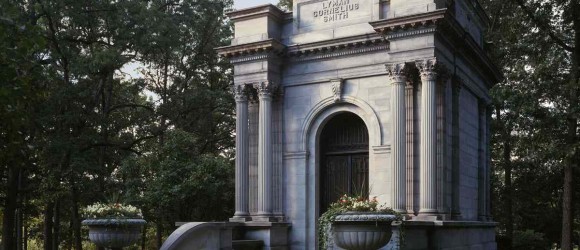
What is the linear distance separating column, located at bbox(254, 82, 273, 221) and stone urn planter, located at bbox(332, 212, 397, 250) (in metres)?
5.67

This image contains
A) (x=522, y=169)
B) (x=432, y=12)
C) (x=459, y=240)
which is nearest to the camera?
(x=432, y=12)

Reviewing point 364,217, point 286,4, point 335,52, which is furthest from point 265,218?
point 286,4

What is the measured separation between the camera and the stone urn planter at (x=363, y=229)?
12766 millimetres

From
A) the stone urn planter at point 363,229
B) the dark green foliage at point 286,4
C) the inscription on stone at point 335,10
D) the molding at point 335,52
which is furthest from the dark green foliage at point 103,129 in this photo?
the stone urn planter at point 363,229

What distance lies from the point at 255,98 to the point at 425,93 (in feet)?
17.9

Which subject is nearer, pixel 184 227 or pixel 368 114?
pixel 184 227

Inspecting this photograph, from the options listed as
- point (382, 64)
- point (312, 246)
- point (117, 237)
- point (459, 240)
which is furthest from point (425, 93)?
point (117, 237)

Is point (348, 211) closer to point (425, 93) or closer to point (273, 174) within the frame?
point (425, 93)

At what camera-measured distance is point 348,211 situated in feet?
43.1

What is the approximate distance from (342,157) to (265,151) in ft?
7.30

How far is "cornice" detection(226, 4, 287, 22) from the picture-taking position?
18845 mm

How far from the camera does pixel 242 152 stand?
754 inches

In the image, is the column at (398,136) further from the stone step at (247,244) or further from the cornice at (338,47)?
the stone step at (247,244)

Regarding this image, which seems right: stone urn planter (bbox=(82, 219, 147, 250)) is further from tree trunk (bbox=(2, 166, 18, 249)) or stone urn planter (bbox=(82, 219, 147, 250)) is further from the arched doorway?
tree trunk (bbox=(2, 166, 18, 249))
